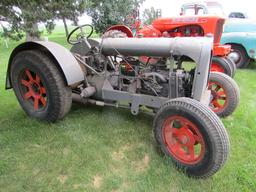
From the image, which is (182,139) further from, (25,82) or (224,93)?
(25,82)

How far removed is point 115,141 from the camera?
2668mm

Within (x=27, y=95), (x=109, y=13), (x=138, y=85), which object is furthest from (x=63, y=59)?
(x=109, y=13)

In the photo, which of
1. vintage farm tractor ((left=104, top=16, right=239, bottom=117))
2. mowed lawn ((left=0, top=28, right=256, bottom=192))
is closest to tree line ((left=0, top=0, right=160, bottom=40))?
mowed lawn ((left=0, top=28, right=256, bottom=192))

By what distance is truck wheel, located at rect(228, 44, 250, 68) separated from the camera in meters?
6.43

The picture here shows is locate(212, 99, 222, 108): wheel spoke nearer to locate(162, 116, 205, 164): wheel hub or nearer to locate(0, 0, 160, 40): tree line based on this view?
locate(162, 116, 205, 164): wheel hub

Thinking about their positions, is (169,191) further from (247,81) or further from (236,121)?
(247,81)

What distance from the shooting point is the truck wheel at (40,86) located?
274 cm

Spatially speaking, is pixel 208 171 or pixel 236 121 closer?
pixel 208 171

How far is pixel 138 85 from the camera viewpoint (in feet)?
9.26

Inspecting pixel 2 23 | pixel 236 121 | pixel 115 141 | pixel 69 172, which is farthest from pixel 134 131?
pixel 2 23

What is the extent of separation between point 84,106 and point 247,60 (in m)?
5.04

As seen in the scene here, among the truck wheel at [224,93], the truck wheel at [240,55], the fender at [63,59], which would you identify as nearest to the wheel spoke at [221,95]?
the truck wheel at [224,93]

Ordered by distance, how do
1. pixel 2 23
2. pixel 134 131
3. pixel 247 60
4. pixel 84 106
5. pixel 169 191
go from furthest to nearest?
pixel 247 60, pixel 2 23, pixel 84 106, pixel 134 131, pixel 169 191

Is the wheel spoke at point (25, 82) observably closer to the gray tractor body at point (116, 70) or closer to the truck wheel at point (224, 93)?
the gray tractor body at point (116, 70)
